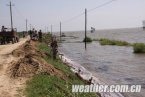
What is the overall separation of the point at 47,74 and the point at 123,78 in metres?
7.43

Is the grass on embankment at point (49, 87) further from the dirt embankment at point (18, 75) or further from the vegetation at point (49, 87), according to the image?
the dirt embankment at point (18, 75)

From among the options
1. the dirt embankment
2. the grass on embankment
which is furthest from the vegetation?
the dirt embankment

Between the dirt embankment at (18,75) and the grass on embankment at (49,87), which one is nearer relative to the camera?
the grass on embankment at (49,87)

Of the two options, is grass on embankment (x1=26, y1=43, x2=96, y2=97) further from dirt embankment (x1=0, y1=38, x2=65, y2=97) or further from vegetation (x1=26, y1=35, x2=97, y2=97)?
dirt embankment (x1=0, y1=38, x2=65, y2=97)

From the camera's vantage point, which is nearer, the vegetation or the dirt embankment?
the vegetation

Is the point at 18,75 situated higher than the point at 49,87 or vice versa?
the point at 18,75

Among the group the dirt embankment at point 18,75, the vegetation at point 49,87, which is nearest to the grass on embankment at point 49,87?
the vegetation at point 49,87

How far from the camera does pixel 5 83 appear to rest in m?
12.4

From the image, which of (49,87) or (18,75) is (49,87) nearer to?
(49,87)

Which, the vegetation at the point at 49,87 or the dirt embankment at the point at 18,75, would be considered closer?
the vegetation at the point at 49,87

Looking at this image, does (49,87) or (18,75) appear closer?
(49,87)

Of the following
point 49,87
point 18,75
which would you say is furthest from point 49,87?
point 18,75

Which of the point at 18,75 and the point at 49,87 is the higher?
the point at 18,75

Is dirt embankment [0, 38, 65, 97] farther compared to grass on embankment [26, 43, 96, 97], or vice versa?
dirt embankment [0, 38, 65, 97]
